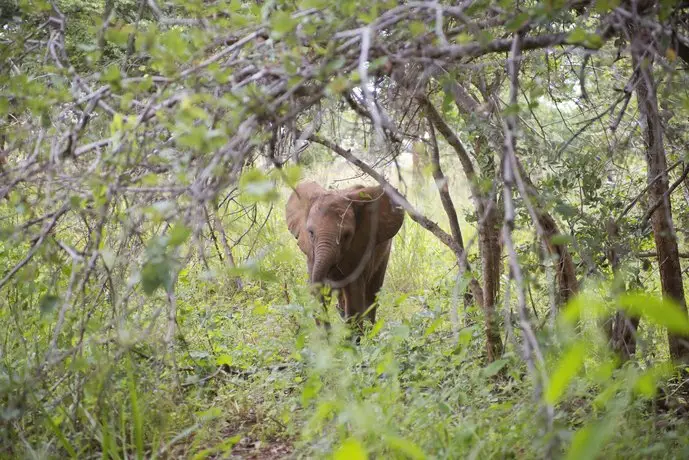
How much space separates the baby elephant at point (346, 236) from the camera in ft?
24.0

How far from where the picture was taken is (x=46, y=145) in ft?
8.86

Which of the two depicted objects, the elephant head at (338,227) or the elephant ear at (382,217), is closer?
the elephant head at (338,227)

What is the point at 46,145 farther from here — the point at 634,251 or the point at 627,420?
the point at 634,251

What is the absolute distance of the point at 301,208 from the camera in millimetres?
8344

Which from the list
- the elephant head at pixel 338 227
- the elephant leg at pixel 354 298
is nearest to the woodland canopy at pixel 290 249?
the elephant head at pixel 338 227

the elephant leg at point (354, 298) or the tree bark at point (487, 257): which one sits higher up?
the tree bark at point (487, 257)

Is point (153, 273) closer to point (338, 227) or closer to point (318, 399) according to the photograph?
point (318, 399)

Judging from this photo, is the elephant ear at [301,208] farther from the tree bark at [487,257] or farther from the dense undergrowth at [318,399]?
the tree bark at [487,257]

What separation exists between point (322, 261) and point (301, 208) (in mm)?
1274

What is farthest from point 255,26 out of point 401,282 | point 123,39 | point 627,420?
point 401,282

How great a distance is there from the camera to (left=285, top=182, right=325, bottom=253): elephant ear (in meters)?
8.07

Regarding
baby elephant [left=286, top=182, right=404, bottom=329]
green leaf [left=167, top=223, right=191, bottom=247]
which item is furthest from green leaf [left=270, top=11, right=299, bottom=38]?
baby elephant [left=286, top=182, right=404, bottom=329]

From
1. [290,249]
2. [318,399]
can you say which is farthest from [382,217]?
[318,399]

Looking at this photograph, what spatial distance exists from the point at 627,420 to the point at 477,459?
29.1 inches
